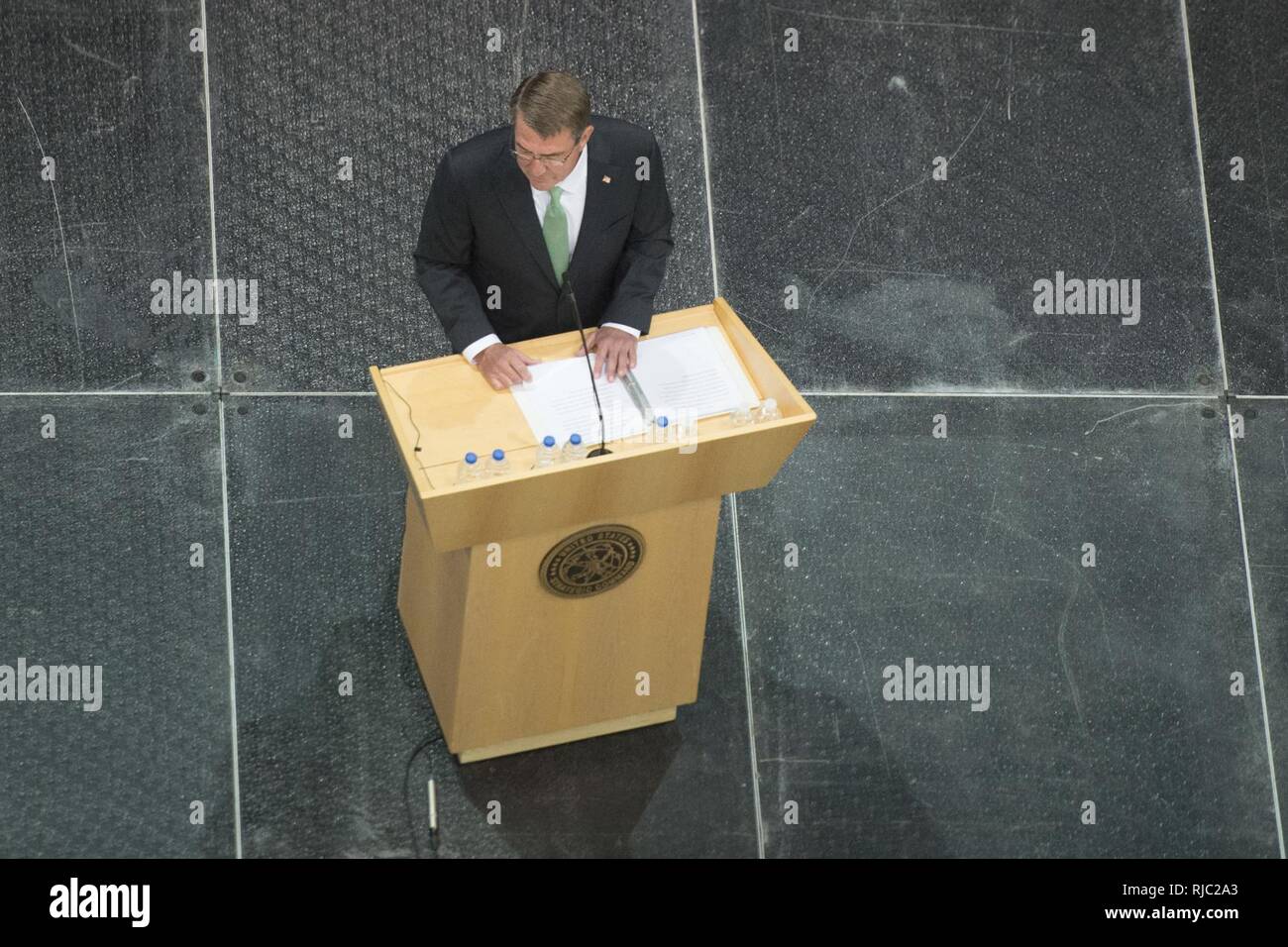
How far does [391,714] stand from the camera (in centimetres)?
396

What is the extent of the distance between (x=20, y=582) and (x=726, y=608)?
1.68m

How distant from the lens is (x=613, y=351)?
11.0ft

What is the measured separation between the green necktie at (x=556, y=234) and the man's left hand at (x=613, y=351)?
256 millimetres

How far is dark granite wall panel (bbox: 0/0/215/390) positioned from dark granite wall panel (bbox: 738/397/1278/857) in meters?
1.66

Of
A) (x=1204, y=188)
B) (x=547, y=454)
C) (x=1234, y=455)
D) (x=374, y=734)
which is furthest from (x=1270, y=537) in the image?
(x=374, y=734)

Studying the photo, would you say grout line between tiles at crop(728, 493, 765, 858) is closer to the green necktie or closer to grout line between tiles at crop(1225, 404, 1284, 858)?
the green necktie

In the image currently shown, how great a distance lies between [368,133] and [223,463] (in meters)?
1.06

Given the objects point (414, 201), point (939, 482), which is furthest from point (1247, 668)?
point (414, 201)

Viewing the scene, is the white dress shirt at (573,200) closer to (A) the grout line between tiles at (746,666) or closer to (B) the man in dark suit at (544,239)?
(B) the man in dark suit at (544,239)

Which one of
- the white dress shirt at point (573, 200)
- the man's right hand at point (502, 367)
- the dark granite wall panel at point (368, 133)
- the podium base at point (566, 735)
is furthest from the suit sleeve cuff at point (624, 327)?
the dark granite wall panel at point (368, 133)

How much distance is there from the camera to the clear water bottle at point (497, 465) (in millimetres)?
3107

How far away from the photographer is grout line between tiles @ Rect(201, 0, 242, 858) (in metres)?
3.85

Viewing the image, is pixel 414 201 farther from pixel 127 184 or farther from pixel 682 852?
pixel 682 852

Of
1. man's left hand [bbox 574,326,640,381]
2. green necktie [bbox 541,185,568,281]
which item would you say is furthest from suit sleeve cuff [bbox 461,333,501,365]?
green necktie [bbox 541,185,568,281]
